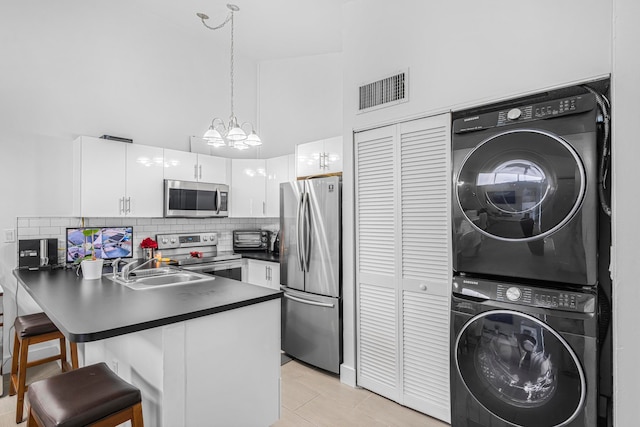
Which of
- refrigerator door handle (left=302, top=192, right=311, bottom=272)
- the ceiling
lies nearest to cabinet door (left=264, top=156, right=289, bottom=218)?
refrigerator door handle (left=302, top=192, right=311, bottom=272)

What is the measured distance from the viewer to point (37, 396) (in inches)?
55.9

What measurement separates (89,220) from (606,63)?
4.24 metres

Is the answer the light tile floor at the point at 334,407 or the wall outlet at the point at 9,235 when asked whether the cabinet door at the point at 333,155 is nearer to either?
the light tile floor at the point at 334,407

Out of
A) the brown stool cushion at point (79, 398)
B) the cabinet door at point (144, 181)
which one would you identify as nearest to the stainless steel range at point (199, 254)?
the cabinet door at point (144, 181)

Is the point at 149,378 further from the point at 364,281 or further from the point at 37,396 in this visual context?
the point at 364,281

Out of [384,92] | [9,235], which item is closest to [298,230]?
[384,92]

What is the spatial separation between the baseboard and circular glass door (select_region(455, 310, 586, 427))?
1.08 meters

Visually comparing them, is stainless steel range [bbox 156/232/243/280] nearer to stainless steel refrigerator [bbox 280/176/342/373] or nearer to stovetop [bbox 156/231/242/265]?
stovetop [bbox 156/231/242/265]

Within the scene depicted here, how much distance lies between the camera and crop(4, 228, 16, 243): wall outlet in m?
3.05

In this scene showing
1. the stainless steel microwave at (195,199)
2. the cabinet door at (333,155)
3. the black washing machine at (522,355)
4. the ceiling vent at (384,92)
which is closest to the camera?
the black washing machine at (522,355)

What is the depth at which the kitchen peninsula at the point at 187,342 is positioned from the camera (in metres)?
1.57

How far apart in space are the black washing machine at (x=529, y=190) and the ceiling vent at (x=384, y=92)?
636 mm

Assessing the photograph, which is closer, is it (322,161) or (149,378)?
(149,378)

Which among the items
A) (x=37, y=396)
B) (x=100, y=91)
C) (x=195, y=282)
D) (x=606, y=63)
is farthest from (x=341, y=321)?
(x=100, y=91)
